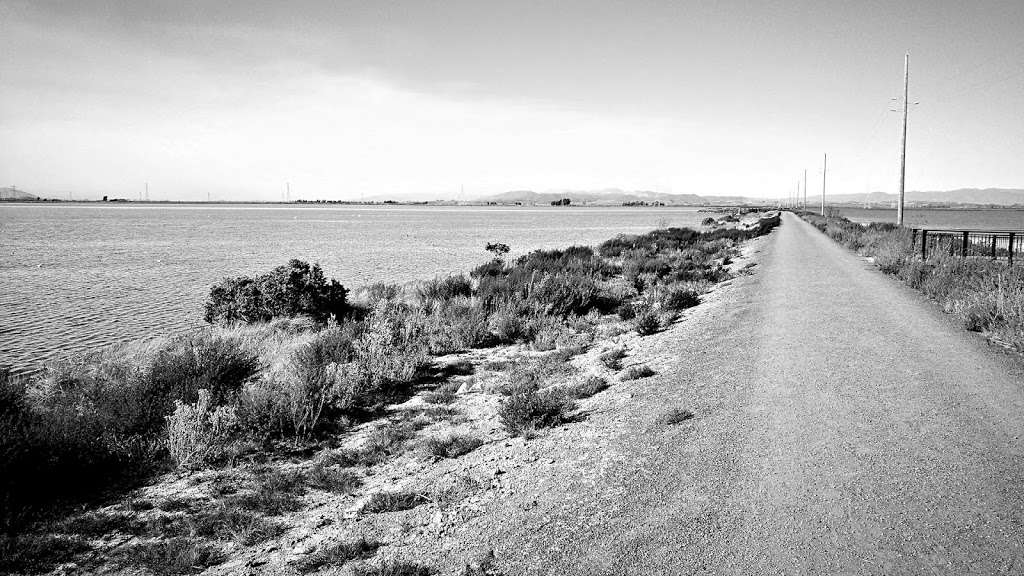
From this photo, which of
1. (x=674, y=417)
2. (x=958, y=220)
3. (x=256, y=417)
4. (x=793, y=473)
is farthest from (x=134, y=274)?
(x=958, y=220)

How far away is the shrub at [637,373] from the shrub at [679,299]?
5332 millimetres

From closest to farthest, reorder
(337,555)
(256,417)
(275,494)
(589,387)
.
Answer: (337,555)
(275,494)
(256,417)
(589,387)

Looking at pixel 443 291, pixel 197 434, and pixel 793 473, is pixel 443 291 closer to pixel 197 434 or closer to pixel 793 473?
pixel 197 434

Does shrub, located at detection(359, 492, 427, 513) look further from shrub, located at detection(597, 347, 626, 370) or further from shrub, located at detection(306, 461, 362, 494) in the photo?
shrub, located at detection(597, 347, 626, 370)

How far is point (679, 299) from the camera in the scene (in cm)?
1416

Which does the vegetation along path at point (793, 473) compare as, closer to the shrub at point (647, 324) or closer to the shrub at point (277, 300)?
the shrub at point (647, 324)

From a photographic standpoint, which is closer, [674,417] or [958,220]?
[674,417]

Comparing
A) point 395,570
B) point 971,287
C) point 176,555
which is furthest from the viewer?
point 971,287

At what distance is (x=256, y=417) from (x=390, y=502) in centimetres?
284

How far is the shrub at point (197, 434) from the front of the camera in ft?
20.2

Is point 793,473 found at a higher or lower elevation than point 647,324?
lower

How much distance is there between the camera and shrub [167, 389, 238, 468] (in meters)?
6.16

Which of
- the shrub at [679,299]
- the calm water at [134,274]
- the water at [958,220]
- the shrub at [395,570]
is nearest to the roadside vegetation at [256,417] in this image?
the shrub at [395,570]

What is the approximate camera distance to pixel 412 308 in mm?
14562
